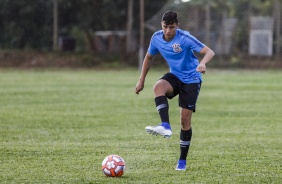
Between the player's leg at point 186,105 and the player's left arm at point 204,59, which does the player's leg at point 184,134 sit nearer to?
the player's leg at point 186,105

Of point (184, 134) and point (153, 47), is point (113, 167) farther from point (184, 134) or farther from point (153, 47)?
point (153, 47)

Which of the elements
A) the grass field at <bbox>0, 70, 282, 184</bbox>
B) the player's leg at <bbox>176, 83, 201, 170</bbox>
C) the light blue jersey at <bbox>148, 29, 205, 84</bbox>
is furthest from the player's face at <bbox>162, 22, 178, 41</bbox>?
the grass field at <bbox>0, 70, 282, 184</bbox>

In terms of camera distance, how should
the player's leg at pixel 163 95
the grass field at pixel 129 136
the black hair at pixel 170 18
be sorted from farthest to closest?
1. the player's leg at pixel 163 95
2. the black hair at pixel 170 18
3. the grass field at pixel 129 136

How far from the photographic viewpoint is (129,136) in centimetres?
1312

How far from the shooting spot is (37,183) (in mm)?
8062

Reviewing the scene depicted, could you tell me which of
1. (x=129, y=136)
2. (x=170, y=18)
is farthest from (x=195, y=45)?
(x=129, y=136)

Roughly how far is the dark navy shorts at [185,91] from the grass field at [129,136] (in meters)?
0.86

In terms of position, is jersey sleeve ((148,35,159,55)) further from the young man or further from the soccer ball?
the soccer ball

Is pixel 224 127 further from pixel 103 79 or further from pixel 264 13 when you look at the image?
pixel 264 13

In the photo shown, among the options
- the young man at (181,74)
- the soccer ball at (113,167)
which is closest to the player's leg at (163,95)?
the young man at (181,74)

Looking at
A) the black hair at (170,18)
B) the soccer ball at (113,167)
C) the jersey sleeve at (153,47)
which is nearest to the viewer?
the soccer ball at (113,167)

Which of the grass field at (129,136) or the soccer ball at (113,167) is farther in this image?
the grass field at (129,136)

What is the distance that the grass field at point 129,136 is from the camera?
8.86m

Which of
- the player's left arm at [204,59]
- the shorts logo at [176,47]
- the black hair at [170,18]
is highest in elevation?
the black hair at [170,18]
